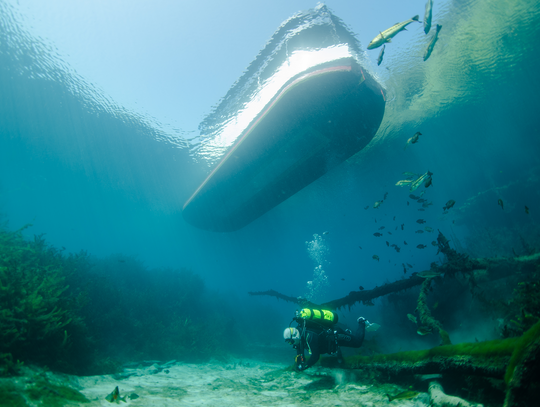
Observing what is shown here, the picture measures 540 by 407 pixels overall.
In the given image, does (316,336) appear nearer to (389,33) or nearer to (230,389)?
(230,389)

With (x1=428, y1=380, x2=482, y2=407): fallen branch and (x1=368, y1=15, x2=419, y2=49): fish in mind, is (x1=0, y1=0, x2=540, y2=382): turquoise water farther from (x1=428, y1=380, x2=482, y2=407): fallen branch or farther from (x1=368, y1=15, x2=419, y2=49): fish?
(x1=428, y1=380, x2=482, y2=407): fallen branch

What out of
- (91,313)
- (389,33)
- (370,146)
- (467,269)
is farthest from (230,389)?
(370,146)

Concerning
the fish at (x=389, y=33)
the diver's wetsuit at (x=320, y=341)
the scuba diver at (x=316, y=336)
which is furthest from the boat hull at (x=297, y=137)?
the diver's wetsuit at (x=320, y=341)

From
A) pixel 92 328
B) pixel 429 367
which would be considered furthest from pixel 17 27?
pixel 429 367

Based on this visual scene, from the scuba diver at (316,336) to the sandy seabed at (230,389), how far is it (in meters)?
0.51

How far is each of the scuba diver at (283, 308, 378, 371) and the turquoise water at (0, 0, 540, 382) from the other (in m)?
11.5

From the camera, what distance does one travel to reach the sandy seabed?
332cm

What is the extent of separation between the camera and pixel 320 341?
5148mm

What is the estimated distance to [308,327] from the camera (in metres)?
5.52

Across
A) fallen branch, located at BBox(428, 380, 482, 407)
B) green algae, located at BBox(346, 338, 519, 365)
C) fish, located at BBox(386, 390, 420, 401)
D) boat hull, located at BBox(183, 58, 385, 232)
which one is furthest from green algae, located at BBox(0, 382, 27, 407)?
boat hull, located at BBox(183, 58, 385, 232)

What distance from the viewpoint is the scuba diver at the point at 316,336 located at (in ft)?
16.3

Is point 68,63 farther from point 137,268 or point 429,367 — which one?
point 429,367

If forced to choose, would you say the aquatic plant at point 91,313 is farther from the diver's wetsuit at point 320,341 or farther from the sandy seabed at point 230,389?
the diver's wetsuit at point 320,341

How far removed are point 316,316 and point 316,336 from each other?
1.47ft
